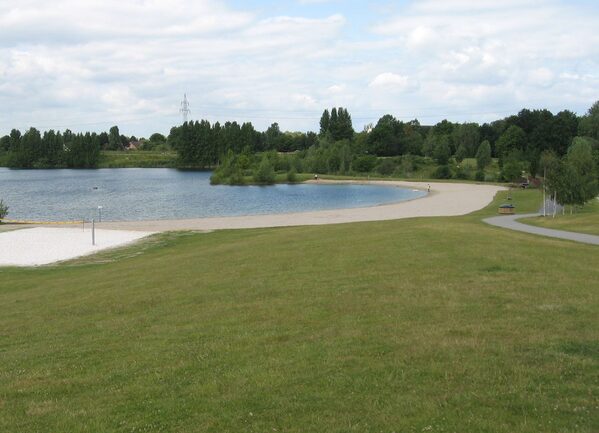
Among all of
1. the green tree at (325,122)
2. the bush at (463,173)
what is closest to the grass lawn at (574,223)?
the bush at (463,173)

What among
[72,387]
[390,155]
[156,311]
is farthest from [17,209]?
[390,155]

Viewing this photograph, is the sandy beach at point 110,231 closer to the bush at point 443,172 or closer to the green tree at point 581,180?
the green tree at point 581,180

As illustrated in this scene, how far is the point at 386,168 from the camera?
488 feet

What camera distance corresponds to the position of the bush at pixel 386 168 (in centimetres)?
14775

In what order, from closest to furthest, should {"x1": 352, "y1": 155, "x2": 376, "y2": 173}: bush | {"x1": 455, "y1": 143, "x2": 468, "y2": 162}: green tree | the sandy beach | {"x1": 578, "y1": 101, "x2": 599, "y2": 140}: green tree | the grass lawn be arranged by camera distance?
the grass lawn, the sandy beach, {"x1": 578, "y1": 101, "x2": 599, "y2": 140}: green tree, {"x1": 455, "y1": 143, "x2": 468, "y2": 162}: green tree, {"x1": 352, "y1": 155, "x2": 376, "y2": 173}: bush

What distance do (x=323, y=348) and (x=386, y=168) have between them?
14100cm

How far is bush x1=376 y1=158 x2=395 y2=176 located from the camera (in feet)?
485

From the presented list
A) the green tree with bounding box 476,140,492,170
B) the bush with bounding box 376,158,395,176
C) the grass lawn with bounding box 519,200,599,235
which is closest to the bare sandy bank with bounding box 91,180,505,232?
the grass lawn with bounding box 519,200,599,235

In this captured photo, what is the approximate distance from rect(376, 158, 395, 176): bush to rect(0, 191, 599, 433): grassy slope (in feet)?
423

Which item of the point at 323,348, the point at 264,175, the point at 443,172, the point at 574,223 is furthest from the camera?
the point at 264,175

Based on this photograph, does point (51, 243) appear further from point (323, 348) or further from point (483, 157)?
point (483, 157)

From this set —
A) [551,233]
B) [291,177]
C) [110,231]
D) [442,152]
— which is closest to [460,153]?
[442,152]

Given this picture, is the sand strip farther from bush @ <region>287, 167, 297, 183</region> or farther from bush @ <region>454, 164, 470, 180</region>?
bush @ <region>454, 164, 470, 180</region>

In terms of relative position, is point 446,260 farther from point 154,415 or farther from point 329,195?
point 329,195
